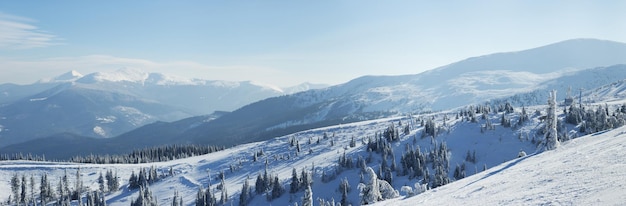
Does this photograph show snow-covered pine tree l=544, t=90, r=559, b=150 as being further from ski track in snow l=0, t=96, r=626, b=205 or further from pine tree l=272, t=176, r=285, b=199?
pine tree l=272, t=176, r=285, b=199

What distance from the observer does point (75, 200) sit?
152m

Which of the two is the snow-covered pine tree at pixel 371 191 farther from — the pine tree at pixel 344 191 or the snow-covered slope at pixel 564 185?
the pine tree at pixel 344 191

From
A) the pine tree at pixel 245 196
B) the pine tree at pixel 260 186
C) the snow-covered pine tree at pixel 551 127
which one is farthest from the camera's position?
the pine tree at pixel 260 186

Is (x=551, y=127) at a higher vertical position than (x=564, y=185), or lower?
higher

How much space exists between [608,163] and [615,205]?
12724 mm

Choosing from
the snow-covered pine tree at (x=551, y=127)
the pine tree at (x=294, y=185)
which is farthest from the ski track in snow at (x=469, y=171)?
the snow-covered pine tree at (x=551, y=127)

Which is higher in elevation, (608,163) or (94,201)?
(608,163)

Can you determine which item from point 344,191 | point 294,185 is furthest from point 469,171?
point 294,185

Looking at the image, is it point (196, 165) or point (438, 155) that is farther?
point (196, 165)

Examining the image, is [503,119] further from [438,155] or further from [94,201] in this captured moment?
[94,201]

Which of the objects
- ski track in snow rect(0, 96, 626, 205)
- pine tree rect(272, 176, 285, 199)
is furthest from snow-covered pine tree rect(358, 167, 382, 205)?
pine tree rect(272, 176, 285, 199)

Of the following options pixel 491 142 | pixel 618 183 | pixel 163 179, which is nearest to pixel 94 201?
pixel 163 179

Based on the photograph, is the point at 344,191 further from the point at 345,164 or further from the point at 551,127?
the point at 551,127

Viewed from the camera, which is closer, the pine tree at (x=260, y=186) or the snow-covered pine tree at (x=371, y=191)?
the snow-covered pine tree at (x=371, y=191)
